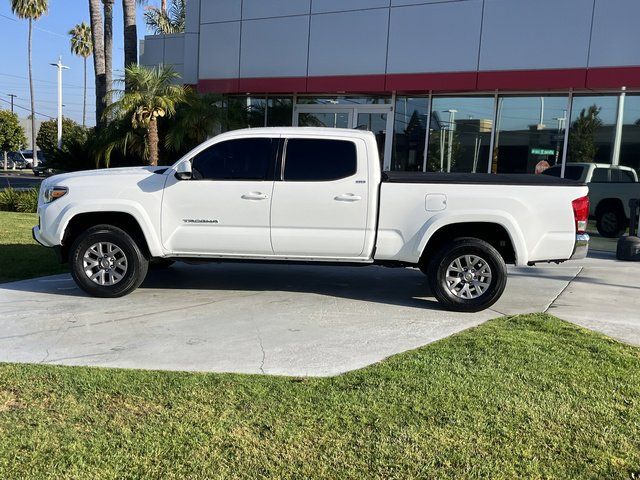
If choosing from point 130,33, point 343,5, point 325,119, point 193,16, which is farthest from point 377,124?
point 130,33

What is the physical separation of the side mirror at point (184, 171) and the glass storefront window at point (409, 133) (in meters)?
8.83

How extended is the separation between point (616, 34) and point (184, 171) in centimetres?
934

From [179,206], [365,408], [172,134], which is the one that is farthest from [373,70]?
[365,408]

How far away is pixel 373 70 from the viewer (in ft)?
46.7

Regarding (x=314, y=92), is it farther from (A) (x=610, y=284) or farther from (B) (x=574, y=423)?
(B) (x=574, y=423)

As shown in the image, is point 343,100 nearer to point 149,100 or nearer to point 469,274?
point 149,100

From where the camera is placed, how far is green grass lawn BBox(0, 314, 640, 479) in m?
3.31

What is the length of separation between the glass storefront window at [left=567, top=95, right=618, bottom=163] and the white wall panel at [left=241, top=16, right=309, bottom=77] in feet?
21.4

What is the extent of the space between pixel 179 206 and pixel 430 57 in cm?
867

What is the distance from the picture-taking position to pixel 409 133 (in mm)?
14781

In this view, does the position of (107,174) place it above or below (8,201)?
above

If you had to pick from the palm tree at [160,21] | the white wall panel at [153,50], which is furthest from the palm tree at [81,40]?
the white wall panel at [153,50]

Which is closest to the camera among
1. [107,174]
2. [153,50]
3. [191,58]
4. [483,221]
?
[483,221]

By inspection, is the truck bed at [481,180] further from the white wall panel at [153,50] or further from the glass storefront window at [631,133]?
the white wall panel at [153,50]
